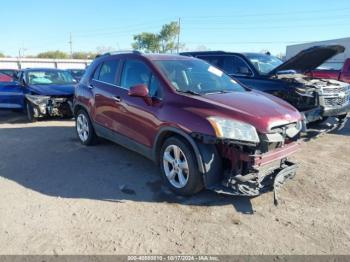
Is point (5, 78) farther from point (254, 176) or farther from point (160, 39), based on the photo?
point (160, 39)

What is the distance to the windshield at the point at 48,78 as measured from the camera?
401 inches

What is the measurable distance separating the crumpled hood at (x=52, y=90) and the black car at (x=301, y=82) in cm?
455

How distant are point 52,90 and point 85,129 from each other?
11.5ft

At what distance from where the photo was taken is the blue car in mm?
9191

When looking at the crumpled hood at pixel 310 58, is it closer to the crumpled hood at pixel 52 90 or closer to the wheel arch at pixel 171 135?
the wheel arch at pixel 171 135

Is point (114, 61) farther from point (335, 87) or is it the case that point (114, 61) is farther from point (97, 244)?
point (335, 87)

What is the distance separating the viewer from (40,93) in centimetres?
931

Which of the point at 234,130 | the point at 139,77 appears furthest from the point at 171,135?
the point at 139,77

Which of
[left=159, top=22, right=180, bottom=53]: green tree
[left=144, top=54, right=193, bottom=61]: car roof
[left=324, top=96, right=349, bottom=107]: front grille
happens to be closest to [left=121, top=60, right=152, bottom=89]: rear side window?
[left=144, top=54, right=193, bottom=61]: car roof

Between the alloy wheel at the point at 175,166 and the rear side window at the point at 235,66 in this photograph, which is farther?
the rear side window at the point at 235,66

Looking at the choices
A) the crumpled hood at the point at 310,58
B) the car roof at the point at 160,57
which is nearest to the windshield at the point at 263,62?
the crumpled hood at the point at 310,58

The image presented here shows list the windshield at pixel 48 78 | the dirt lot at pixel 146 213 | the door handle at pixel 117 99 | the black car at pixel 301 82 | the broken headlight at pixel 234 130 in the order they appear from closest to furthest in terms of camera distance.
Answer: the dirt lot at pixel 146 213 < the broken headlight at pixel 234 130 < the door handle at pixel 117 99 < the black car at pixel 301 82 < the windshield at pixel 48 78

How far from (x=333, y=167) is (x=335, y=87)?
2.41 meters

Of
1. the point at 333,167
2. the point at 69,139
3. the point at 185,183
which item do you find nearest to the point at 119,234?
the point at 185,183
